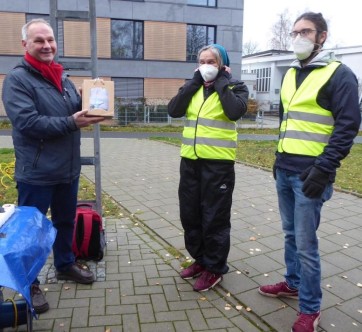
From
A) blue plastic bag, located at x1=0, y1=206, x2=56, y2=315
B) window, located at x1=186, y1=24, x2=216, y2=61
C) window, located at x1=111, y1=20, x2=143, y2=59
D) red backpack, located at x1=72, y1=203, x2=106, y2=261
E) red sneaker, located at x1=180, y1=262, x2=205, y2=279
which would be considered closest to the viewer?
blue plastic bag, located at x1=0, y1=206, x2=56, y2=315

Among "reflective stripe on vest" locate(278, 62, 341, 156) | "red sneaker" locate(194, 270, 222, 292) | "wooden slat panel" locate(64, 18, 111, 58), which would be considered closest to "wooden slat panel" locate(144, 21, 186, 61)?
"wooden slat panel" locate(64, 18, 111, 58)

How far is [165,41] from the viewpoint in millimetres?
24984

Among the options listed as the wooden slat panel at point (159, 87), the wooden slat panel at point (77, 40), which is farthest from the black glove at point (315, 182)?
the wooden slat panel at point (159, 87)

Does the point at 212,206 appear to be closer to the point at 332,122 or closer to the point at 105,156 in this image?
the point at 332,122

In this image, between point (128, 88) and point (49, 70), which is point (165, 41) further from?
point (49, 70)

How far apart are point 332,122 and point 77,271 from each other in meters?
2.50

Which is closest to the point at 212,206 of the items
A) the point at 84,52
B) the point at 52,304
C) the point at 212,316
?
the point at 212,316

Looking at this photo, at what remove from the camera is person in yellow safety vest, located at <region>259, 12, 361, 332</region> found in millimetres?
2564

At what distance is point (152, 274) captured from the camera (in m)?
3.82

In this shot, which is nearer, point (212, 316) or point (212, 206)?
point (212, 316)

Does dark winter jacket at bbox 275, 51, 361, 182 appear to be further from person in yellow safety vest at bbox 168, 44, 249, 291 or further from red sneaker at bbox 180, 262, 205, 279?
red sneaker at bbox 180, 262, 205, 279

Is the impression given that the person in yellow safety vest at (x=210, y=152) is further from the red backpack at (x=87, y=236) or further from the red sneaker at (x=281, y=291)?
the red backpack at (x=87, y=236)

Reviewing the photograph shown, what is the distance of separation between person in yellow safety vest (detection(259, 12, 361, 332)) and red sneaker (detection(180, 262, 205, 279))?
1059mm

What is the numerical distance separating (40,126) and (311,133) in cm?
192
